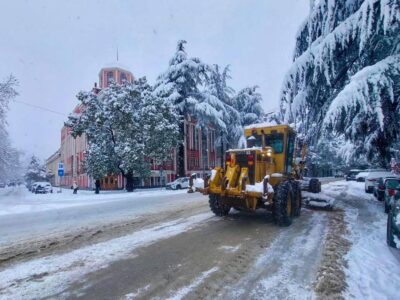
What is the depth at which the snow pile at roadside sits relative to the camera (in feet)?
15.5

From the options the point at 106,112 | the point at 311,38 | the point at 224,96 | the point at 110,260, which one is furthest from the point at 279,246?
the point at 224,96

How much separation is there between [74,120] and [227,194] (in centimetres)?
2560

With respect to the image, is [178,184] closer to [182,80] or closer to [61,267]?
[182,80]

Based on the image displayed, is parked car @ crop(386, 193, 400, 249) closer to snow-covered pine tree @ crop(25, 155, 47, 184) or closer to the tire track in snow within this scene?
the tire track in snow

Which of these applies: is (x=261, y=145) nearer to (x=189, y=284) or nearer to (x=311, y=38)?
(x=311, y=38)

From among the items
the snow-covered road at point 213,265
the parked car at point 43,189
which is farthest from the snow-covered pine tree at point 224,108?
the snow-covered road at point 213,265

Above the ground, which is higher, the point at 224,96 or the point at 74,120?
the point at 224,96

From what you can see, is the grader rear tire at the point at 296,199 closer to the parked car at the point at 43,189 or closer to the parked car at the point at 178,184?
the parked car at the point at 178,184

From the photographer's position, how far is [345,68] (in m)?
11.0

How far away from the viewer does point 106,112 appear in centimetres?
2898

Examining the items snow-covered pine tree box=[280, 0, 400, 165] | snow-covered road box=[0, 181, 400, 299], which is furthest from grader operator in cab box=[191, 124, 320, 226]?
snow-covered pine tree box=[280, 0, 400, 165]

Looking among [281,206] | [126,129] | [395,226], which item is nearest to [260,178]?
[281,206]

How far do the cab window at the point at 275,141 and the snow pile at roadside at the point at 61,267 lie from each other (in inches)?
172

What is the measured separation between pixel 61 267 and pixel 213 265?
2.72 m
